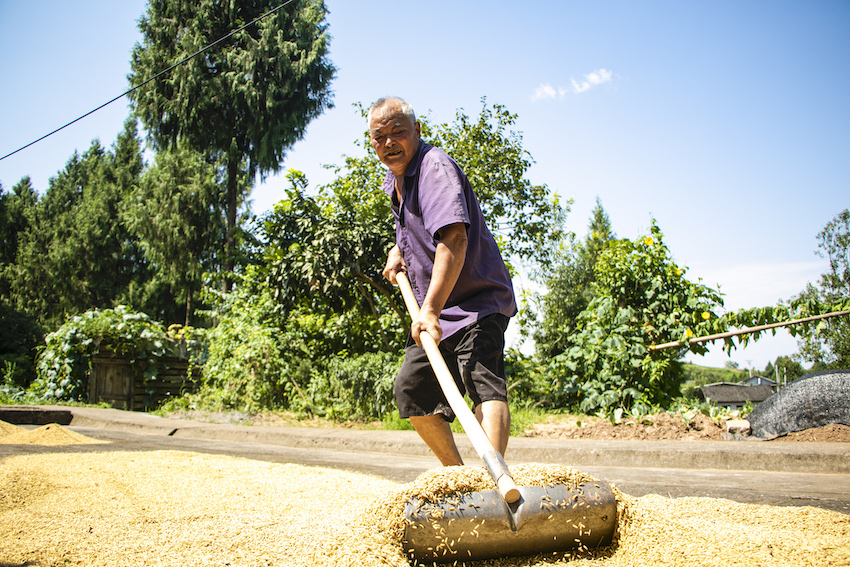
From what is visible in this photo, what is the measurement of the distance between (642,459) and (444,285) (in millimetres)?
3128

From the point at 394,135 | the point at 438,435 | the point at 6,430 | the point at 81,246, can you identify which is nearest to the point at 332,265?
the point at 6,430

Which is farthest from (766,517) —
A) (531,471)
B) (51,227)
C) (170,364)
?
(51,227)

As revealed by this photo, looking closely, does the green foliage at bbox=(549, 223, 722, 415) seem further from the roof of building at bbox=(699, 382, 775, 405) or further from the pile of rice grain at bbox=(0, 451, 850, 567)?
the roof of building at bbox=(699, 382, 775, 405)

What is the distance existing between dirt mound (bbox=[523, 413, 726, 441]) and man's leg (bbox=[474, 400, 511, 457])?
4.14m

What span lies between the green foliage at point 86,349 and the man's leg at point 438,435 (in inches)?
412

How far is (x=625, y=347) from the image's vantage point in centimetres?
685

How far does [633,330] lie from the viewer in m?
6.96

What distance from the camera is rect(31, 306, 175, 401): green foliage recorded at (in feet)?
35.7

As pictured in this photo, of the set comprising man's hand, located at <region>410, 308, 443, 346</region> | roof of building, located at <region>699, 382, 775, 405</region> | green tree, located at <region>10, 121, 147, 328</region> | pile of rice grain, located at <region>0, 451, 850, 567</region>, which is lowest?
roof of building, located at <region>699, 382, 775, 405</region>

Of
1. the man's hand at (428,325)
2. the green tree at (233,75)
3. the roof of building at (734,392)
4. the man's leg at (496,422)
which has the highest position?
the green tree at (233,75)

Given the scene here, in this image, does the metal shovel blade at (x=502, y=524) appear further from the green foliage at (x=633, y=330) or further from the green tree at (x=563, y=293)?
the green tree at (x=563, y=293)

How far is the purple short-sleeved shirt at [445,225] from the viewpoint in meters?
2.16

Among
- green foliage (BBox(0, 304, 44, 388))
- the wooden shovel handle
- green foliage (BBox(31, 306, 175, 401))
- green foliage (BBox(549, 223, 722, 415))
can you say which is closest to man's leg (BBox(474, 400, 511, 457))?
the wooden shovel handle

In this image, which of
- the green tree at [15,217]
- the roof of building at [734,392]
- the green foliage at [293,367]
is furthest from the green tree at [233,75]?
the roof of building at [734,392]
